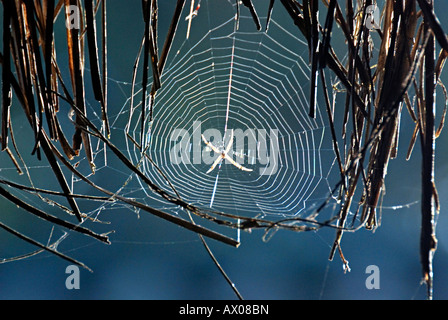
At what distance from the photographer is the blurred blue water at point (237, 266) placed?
680cm

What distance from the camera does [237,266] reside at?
7316 mm

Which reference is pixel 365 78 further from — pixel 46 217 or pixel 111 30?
pixel 111 30

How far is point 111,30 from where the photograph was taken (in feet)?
20.5

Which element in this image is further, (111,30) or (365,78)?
(111,30)

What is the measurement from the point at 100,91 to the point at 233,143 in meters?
2.74

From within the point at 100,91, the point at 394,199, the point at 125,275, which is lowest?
the point at 125,275

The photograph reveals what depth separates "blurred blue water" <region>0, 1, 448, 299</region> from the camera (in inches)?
268

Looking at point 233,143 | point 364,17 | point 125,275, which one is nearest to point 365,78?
point 364,17

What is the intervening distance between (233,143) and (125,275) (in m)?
5.22
